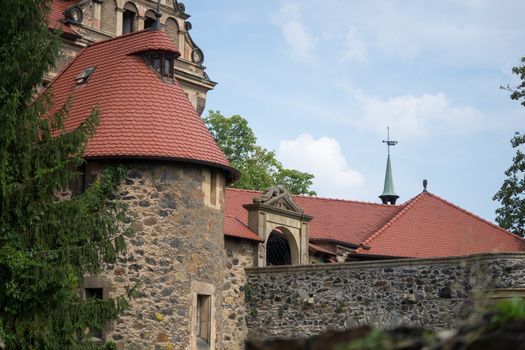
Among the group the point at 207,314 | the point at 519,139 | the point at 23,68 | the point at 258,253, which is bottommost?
the point at 207,314

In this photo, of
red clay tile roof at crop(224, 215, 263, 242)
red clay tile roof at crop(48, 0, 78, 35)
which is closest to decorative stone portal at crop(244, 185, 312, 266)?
red clay tile roof at crop(224, 215, 263, 242)

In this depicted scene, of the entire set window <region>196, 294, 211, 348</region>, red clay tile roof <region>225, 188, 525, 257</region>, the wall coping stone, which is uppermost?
red clay tile roof <region>225, 188, 525, 257</region>

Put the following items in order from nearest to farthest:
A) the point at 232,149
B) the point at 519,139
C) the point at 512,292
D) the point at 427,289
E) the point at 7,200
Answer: the point at 7,200 < the point at 512,292 < the point at 427,289 < the point at 519,139 < the point at 232,149

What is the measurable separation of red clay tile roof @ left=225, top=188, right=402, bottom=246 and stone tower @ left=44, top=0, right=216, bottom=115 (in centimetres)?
398

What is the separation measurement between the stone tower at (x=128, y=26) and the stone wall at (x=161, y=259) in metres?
6.26

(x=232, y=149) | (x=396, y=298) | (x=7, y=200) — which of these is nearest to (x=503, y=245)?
(x=396, y=298)

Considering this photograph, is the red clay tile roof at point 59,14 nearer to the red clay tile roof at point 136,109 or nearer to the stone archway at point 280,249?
the red clay tile roof at point 136,109

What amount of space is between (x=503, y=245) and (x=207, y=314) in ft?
26.2

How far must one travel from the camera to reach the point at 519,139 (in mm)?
32188

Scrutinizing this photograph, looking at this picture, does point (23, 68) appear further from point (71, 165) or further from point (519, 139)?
point (519, 139)

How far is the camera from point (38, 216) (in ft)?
52.6

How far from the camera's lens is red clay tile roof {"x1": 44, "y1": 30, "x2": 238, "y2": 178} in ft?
61.3

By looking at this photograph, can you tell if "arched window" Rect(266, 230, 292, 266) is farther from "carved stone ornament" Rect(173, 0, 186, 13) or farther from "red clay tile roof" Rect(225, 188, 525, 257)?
"carved stone ornament" Rect(173, 0, 186, 13)

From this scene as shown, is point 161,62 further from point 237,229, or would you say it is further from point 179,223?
point 237,229
